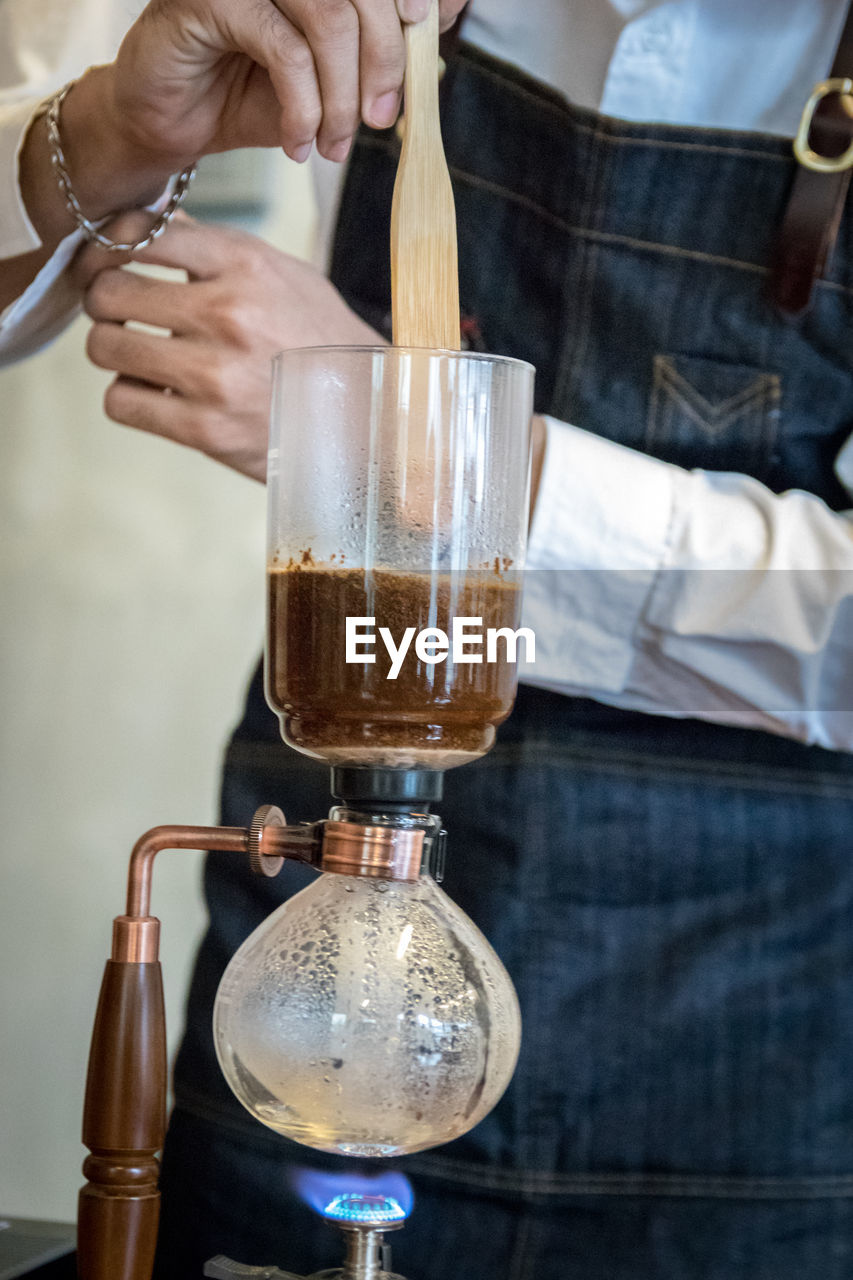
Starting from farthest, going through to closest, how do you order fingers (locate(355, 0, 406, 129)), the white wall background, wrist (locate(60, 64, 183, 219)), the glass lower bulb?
the white wall background, wrist (locate(60, 64, 183, 219)), fingers (locate(355, 0, 406, 129)), the glass lower bulb

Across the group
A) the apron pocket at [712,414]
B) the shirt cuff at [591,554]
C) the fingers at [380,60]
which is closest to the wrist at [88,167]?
the fingers at [380,60]

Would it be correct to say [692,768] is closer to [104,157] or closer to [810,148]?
[810,148]

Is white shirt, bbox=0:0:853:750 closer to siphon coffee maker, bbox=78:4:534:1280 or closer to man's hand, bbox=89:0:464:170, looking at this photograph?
man's hand, bbox=89:0:464:170

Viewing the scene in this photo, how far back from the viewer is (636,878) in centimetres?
86

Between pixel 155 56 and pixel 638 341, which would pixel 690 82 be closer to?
pixel 638 341

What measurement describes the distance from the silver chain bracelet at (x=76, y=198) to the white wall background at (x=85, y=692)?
707 millimetres

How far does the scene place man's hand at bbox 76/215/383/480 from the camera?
2.29 feet

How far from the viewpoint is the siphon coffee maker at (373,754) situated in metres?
0.43

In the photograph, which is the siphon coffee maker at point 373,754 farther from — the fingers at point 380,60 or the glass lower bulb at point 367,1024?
the fingers at point 380,60

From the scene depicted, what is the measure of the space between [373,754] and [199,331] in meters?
0.36

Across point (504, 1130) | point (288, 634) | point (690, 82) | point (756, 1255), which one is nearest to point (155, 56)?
point (288, 634)

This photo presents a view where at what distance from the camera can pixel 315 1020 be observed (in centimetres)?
42

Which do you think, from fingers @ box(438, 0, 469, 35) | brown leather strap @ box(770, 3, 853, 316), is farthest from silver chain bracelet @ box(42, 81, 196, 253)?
brown leather strap @ box(770, 3, 853, 316)

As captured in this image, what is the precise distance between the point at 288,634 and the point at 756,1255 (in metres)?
0.61
